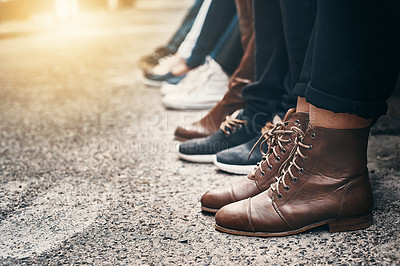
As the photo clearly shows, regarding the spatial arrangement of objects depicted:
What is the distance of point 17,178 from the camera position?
60.6 inches

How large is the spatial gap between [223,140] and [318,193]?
1.82 ft

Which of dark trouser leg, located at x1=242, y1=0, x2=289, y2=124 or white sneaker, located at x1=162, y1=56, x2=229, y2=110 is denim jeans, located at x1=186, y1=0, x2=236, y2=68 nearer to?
white sneaker, located at x1=162, y1=56, x2=229, y2=110

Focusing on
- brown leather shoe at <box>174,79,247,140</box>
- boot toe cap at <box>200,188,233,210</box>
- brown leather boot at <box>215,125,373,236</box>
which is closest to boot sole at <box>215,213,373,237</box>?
brown leather boot at <box>215,125,373,236</box>

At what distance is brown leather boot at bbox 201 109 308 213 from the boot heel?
7.2 inches

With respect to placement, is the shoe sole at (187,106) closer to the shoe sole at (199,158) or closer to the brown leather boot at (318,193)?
the shoe sole at (199,158)


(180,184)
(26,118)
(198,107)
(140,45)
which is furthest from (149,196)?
(140,45)

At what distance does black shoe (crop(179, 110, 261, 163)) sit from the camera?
1.53 metres

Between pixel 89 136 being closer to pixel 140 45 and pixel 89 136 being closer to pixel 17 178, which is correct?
pixel 17 178

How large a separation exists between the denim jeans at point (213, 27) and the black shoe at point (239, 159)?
41.4 inches

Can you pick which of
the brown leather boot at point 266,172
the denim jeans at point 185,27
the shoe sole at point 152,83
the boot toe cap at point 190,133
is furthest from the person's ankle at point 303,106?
the denim jeans at point 185,27

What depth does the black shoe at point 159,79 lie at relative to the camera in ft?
8.83

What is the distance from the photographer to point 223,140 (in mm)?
1557

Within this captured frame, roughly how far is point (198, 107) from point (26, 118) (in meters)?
0.87

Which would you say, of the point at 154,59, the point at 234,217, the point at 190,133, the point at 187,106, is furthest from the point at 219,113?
the point at 154,59
